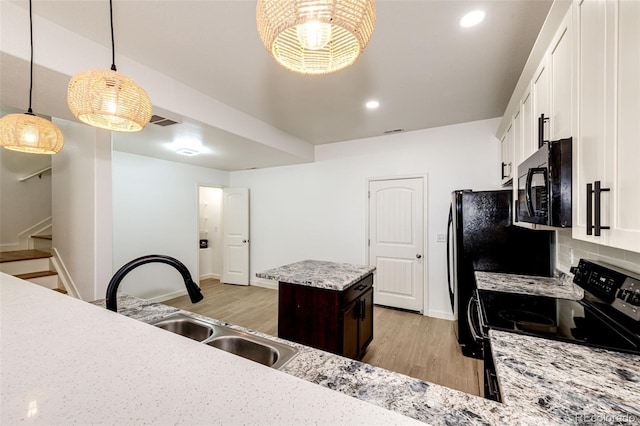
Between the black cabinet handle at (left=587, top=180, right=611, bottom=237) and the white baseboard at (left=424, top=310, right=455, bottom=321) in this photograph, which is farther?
the white baseboard at (left=424, top=310, right=455, bottom=321)

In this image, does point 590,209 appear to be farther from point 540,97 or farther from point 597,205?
point 540,97

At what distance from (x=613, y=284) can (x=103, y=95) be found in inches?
103

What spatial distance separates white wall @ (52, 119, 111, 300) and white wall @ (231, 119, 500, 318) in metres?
2.80

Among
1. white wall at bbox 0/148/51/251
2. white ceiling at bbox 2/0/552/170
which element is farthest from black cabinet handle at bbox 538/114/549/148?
white wall at bbox 0/148/51/251

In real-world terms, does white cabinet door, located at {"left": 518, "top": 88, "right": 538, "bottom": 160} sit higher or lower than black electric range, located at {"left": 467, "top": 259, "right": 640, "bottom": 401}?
higher

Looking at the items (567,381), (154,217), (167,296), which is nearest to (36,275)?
(154,217)

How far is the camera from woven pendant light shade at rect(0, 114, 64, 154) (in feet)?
4.76

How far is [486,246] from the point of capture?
8.36ft

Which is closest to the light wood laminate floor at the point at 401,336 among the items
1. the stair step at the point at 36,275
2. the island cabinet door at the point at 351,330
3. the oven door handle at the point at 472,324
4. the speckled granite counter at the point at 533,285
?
the island cabinet door at the point at 351,330

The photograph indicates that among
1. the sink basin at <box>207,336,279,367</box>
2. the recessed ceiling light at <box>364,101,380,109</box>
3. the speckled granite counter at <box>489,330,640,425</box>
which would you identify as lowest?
the sink basin at <box>207,336,279,367</box>

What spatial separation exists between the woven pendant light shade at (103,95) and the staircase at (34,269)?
260 centimetres

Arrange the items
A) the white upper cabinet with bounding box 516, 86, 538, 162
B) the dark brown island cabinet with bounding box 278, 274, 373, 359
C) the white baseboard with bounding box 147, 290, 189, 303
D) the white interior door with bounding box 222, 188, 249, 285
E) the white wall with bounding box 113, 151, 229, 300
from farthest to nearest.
A: the white interior door with bounding box 222, 188, 249, 285
the white baseboard with bounding box 147, 290, 189, 303
the white wall with bounding box 113, 151, 229, 300
the dark brown island cabinet with bounding box 278, 274, 373, 359
the white upper cabinet with bounding box 516, 86, 538, 162

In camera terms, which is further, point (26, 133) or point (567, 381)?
point (26, 133)

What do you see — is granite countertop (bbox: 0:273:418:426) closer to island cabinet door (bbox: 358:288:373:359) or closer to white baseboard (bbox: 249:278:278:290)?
island cabinet door (bbox: 358:288:373:359)
